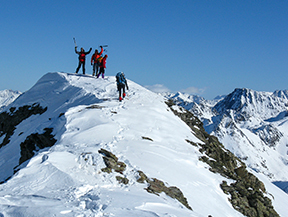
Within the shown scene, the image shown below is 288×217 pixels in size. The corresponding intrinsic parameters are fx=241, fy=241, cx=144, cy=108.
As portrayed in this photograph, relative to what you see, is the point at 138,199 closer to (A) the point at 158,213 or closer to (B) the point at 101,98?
(A) the point at 158,213

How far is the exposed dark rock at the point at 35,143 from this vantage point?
14617mm

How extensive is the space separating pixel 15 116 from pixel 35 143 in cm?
1494

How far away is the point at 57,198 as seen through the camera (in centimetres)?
665

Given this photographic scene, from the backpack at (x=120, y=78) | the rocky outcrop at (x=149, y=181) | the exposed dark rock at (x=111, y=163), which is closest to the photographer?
the rocky outcrop at (x=149, y=181)

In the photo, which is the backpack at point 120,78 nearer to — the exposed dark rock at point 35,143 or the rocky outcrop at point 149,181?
the exposed dark rock at point 35,143

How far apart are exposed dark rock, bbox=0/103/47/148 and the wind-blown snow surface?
2.93m

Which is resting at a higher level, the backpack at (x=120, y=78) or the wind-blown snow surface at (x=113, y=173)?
the backpack at (x=120, y=78)

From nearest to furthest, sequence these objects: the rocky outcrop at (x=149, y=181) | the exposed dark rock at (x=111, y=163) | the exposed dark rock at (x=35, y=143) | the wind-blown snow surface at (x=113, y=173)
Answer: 1. the wind-blown snow surface at (x=113, y=173)
2. the rocky outcrop at (x=149, y=181)
3. the exposed dark rock at (x=111, y=163)
4. the exposed dark rock at (x=35, y=143)

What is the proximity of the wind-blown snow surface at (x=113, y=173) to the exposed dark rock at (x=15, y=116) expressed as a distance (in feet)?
9.60

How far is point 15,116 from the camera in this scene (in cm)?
2803

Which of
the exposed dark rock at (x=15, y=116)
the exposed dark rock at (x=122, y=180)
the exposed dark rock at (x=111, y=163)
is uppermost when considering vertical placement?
the exposed dark rock at (x=15, y=116)

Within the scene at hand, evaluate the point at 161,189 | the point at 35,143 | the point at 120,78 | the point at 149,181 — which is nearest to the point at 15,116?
the point at 35,143

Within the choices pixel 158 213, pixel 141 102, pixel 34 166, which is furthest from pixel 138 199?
pixel 141 102

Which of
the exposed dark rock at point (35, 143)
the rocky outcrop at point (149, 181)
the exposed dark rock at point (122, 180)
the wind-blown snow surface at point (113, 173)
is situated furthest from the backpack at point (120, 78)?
the exposed dark rock at point (122, 180)
